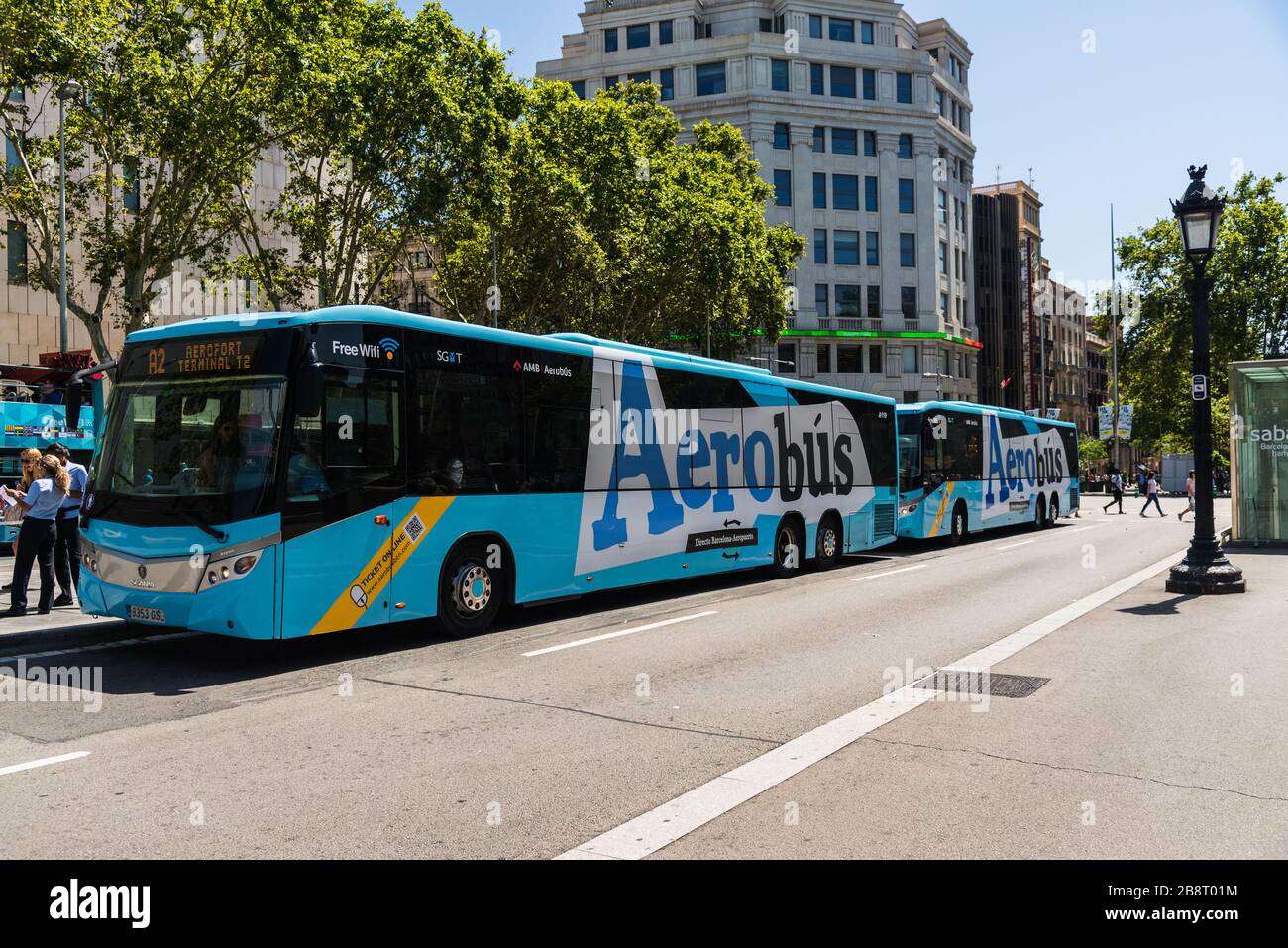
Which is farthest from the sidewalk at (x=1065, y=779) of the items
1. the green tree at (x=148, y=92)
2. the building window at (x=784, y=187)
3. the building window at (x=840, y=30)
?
the building window at (x=840, y=30)

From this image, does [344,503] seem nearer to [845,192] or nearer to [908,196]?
[845,192]

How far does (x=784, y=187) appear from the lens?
2579 inches

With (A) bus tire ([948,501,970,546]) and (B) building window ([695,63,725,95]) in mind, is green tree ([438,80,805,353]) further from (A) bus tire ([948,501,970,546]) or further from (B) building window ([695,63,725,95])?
(B) building window ([695,63,725,95])

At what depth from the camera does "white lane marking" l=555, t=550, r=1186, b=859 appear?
4.71 meters

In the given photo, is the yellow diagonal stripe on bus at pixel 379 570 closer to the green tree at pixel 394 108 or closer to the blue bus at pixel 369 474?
the blue bus at pixel 369 474

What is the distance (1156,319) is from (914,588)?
53.9 m

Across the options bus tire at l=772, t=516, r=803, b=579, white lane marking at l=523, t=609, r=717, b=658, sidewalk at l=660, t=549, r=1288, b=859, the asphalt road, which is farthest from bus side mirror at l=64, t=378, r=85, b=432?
bus tire at l=772, t=516, r=803, b=579

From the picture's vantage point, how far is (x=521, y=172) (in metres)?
26.8

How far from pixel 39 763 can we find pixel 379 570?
3.93 m

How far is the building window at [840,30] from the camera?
67.1 m

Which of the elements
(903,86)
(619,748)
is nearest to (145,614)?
(619,748)

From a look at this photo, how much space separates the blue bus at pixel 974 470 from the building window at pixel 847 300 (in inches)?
1308

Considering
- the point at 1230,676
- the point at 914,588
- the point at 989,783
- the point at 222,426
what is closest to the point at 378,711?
the point at 222,426
